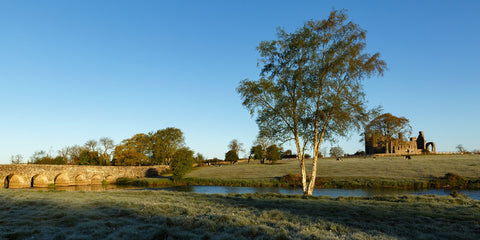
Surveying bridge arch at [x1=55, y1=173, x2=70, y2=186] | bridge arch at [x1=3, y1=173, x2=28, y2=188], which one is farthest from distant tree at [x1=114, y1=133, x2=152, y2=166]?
bridge arch at [x1=3, y1=173, x2=28, y2=188]

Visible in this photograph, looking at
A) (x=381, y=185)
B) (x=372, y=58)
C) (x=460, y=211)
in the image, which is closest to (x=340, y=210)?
(x=460, y=211)

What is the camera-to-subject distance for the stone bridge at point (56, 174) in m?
49.2

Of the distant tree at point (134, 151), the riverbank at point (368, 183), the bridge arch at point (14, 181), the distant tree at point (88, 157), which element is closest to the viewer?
the riverbank at point (368, 183)

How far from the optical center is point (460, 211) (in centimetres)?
1323

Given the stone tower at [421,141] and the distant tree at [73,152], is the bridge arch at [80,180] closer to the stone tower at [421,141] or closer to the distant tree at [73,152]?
the distant tree at [73,152]

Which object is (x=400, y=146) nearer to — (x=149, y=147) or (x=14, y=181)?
(x=149, y=147)

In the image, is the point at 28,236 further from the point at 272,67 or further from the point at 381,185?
the point at 381,185

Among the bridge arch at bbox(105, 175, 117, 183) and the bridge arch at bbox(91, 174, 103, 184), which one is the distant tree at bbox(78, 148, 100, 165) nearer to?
the bridge arch at bbox(105, 175, 117, 183)

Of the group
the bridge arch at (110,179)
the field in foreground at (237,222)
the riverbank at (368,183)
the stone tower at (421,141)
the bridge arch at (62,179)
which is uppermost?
the stone tower at (421,141)

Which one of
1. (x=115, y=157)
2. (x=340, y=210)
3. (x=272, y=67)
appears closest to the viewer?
(x=340, y=210)

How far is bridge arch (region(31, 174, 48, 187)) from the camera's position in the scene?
5125cm

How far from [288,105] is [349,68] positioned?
588cm

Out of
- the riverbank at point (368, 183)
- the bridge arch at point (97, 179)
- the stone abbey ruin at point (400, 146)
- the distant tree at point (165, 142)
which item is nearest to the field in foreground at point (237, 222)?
the riverbank at point (368, 183)

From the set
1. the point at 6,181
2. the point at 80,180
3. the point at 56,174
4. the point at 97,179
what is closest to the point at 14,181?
the point at 6,181
